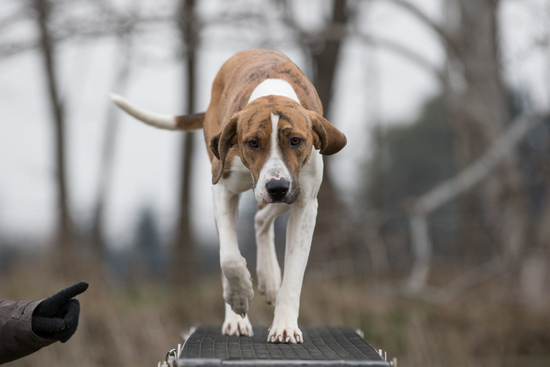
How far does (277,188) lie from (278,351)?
778mm

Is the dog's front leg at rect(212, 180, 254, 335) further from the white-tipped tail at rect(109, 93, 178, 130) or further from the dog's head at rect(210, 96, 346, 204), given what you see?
the white-tipped tail at rect(109, 93, 178, 130)

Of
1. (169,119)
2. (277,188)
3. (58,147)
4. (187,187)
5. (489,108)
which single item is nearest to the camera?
(277,188)

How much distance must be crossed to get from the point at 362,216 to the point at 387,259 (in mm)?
853

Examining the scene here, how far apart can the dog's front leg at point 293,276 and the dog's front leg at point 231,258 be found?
6.9 inches

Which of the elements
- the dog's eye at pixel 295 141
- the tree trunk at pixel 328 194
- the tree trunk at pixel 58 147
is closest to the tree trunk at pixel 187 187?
the tree trunk at pixel 58 147

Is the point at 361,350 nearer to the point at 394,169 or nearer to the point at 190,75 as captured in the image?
the point at 190,75

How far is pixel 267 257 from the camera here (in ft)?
13.1

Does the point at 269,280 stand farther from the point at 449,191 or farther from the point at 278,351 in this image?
the point at 449,191

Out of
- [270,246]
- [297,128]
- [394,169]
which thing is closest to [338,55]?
[270,246]

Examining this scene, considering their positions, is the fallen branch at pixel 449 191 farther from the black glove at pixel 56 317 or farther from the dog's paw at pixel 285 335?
the black glove at pixel 56 317

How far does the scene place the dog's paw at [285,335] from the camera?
329 cm

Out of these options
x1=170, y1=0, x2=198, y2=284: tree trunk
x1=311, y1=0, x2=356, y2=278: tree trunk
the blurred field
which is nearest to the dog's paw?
the blurred field

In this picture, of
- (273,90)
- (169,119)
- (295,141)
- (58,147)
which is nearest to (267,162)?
(295,141)

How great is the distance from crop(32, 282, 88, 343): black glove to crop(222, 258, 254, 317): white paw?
0.68 metres
